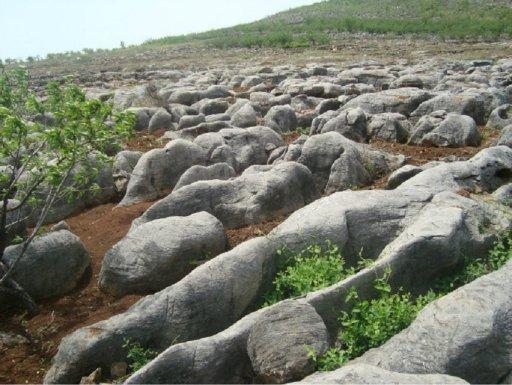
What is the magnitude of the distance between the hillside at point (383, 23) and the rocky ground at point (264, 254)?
58.3m

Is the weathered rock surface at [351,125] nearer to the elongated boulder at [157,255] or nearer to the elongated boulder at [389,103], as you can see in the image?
the elongated boulder at [389,103]

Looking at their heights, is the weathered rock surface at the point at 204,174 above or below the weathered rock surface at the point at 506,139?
above

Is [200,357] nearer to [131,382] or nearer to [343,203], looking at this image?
[131,382]

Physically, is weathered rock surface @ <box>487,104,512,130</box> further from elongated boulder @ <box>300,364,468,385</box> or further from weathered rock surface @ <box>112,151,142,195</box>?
elongated boulder @ <box>300,364,468,385</box>

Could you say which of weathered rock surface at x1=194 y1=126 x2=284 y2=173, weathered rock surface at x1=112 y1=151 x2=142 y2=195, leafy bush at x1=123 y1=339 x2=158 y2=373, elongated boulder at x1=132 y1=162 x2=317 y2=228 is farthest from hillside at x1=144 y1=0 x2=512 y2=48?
leafy bush at x1=123 y1=339 x2=158 y2=373

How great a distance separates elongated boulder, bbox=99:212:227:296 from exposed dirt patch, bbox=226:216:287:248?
68 cm

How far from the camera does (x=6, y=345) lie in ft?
30.2

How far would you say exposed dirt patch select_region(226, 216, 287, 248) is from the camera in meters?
11.5

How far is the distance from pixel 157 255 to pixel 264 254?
2102mm

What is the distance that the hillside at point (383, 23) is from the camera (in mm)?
73062

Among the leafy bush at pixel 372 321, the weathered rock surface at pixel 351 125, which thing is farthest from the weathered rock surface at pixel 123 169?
the leafy bush at pixel 372 321

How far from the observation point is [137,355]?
8.28 meters

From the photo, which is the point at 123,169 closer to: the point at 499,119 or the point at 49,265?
the point at 49,265

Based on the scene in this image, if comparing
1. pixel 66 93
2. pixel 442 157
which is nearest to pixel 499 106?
pixel 442 157
